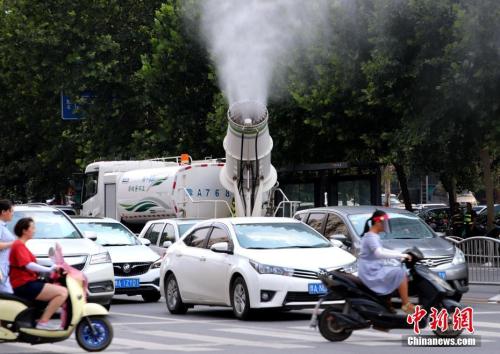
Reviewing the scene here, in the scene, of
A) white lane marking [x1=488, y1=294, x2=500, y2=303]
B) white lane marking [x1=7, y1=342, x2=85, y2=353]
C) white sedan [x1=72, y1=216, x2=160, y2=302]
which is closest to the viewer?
white lane marking [x1=7, y1=342, x2=85, y2=353]

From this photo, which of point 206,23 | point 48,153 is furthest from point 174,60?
point 48,153

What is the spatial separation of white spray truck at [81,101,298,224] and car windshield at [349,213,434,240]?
6810 millimetres

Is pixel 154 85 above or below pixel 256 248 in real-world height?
above

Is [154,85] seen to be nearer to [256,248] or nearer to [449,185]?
[449,185]

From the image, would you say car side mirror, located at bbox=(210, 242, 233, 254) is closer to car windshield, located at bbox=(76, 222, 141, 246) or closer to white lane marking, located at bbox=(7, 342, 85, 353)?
white lane marking, located at bbox=(7, 342, 85, 353)

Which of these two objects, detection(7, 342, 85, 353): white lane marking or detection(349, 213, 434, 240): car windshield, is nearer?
detection(7, 342, 85, 353): white lane marking

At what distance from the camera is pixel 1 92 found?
56.4 meters

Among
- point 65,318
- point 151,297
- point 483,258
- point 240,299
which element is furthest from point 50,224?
point 483,258

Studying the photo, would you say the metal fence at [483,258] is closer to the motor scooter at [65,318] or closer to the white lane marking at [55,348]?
the white lane marking at [55,348]

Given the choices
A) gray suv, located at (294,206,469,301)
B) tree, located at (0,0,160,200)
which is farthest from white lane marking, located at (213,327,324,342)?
tree, located at (0,0,160,200)

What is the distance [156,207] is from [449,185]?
17.2 metres

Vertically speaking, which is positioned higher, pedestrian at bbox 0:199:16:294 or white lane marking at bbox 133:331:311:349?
pedestrian at bbox 0:199:16:294

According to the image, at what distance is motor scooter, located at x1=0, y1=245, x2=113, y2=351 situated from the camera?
1285 centimetres

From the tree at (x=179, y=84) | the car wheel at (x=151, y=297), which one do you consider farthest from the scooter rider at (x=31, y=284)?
the tree at (x=179, y=84)
